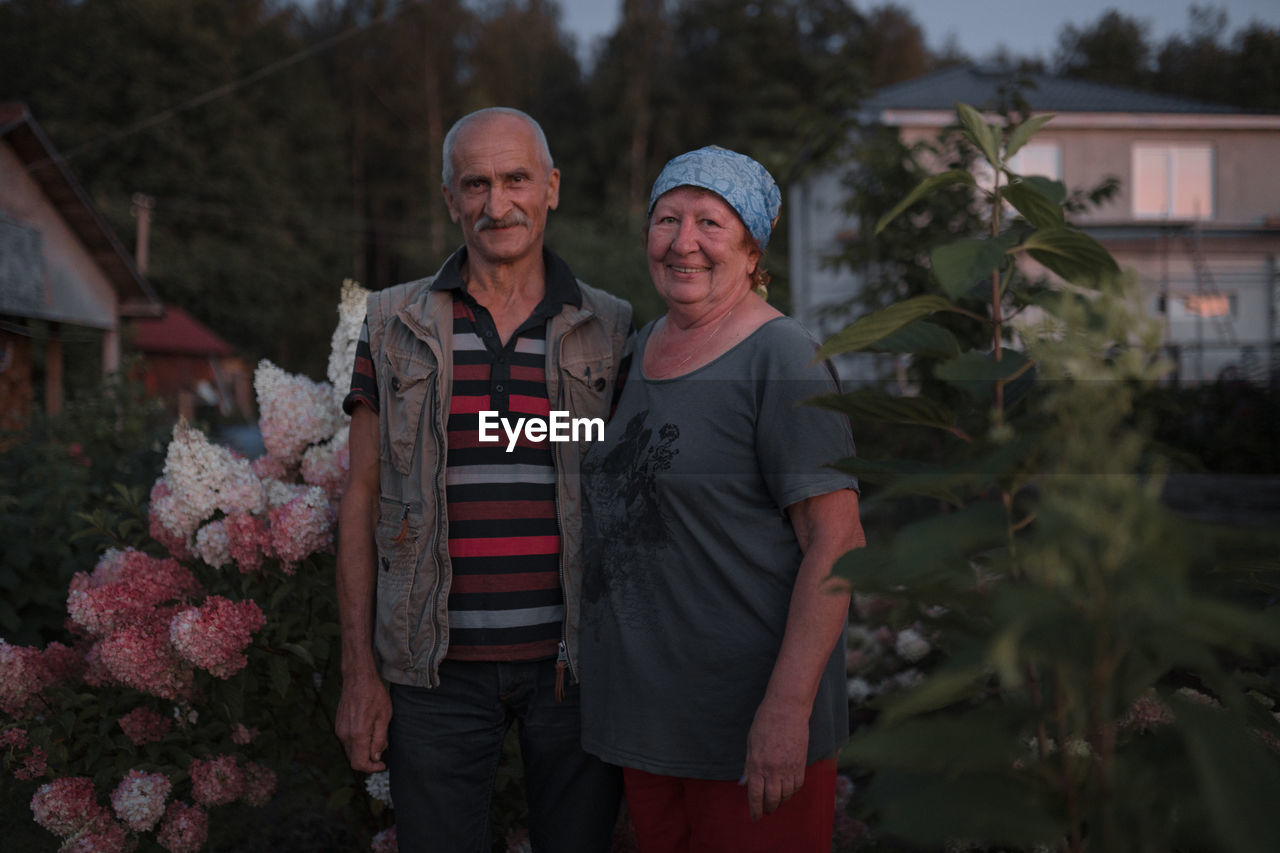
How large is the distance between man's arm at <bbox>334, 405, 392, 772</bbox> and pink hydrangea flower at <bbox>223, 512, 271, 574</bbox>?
0.37m

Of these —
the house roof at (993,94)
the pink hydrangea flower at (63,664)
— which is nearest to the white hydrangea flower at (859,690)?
the pink hydrangea flower at (63,664)

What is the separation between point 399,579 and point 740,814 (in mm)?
905

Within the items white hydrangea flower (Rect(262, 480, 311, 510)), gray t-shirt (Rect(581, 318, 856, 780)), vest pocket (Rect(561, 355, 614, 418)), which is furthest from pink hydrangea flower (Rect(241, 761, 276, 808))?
vest pocket (Rect(561, 355, 614, 418))

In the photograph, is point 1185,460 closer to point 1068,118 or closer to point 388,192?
point 1068,118

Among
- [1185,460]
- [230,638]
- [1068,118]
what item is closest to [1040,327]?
[1185,460]

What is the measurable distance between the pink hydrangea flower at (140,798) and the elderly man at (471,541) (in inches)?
24.2

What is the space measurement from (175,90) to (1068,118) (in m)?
32.4

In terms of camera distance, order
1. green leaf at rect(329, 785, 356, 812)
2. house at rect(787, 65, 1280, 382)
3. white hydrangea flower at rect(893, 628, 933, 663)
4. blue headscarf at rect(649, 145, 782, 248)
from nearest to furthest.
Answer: blue headscarf at rect(649, 145, 782, 248)
green leaf at rect(329, 785, 356, 812)
white hydrangea flower at rect(893, 628, 933, 663)
house at rect(787, 65, 1280, 382)

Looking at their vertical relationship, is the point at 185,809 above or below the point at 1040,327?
below

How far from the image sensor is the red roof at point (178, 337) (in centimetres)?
3036

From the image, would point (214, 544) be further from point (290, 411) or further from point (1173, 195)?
point (1173, 195)

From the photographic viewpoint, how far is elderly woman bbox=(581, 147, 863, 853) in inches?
69.5

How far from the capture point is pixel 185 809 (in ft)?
8.25

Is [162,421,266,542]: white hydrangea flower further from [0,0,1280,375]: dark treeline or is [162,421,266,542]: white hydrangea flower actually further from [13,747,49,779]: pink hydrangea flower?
[0,0,1280,375]: dark treeline
